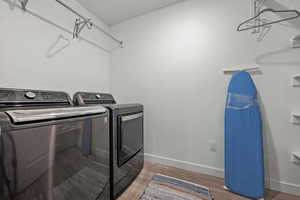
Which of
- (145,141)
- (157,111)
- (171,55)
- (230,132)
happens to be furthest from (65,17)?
(230,132)

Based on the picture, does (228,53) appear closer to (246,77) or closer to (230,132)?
(246,77)

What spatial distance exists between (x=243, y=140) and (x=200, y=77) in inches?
37.1

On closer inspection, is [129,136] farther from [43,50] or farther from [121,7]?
[121,7]

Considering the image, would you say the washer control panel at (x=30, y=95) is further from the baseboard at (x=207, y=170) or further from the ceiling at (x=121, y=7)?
the baseboard at (x=207, y=170)

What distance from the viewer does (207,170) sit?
177 centimetres

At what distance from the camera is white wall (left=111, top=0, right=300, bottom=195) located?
4.63ft

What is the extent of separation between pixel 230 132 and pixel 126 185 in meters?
1.39

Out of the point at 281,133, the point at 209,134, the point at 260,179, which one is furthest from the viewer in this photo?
the point at 209,134

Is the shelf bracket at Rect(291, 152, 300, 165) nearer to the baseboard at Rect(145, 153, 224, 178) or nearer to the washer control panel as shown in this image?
the baseboard at Rect(145, 153, 224, 178)

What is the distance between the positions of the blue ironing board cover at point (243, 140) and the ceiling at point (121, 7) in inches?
63.6

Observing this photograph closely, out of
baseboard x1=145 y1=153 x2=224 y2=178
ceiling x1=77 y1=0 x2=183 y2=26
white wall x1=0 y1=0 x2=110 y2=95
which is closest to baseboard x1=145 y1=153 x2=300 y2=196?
baseboard x1=145 y1=153 x2=224 y2=178

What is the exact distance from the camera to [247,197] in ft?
4.44

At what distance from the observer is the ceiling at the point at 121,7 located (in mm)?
1926

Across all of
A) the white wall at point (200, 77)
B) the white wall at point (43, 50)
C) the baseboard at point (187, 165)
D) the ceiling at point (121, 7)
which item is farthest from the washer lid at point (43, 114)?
the ceiling at point (121, 7)
